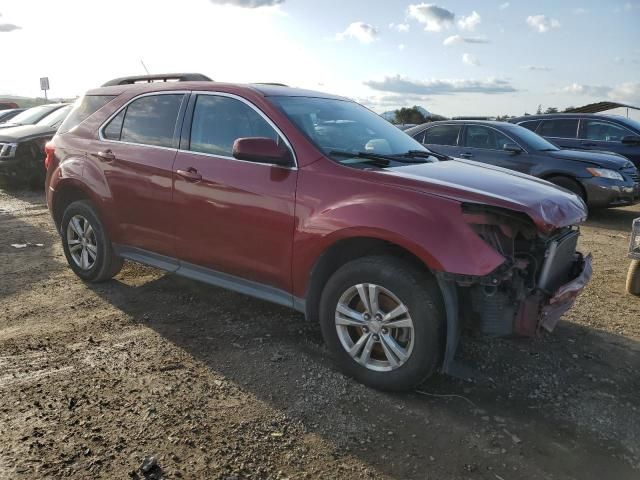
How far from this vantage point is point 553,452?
2719 mm

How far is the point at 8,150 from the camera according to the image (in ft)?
34.3

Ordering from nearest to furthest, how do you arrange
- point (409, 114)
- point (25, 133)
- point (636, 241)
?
1. point (636, 241)
2. point (25, 133)
3. point (409, 114)

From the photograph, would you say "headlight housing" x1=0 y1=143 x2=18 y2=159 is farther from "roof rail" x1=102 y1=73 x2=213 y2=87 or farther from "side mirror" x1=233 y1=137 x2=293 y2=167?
"side mirror" x1=233 y1=137 x2=293 y2=167

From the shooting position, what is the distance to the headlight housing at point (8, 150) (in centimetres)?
1043

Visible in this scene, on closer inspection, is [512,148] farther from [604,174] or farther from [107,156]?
[107,156]

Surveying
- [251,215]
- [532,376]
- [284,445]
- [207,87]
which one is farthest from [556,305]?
[207,87]

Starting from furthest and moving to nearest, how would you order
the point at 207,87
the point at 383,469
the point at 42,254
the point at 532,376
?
the point at 42,254 → the point at 207,87 → the point at 532,376 → the point at 383,469

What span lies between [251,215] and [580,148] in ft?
28.5

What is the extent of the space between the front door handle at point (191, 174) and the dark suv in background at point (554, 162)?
610cm

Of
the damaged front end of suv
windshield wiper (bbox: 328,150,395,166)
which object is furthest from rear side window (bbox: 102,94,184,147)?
the damaged front end of suv

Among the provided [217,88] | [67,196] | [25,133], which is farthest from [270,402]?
[25,133]

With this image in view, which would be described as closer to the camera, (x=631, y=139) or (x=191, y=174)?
(x=191, y=174)

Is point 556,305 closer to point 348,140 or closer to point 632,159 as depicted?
point 348,140

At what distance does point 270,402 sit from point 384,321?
0.82 metres
